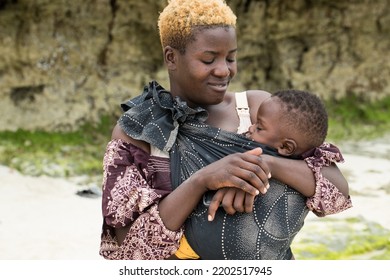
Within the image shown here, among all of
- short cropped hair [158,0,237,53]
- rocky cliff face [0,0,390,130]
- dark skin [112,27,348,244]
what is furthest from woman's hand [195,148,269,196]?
rocky cliff face [0,0,390,130]

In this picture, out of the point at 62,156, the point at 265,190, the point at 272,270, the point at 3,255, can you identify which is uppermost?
the point at 265,190

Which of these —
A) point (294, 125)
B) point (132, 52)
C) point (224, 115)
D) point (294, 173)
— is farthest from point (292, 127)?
point (132, 52)

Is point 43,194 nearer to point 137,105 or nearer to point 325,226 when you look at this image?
point 325,226

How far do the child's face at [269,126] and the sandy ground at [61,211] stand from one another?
2.95 metres

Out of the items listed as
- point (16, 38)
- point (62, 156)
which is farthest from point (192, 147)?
point (16, 38)

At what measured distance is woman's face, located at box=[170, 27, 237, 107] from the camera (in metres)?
2.16

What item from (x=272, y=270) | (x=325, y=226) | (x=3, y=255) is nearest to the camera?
(x=272, y=270)

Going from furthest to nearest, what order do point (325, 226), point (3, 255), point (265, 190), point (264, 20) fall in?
point (264, 20), point (325, 226), point (3, 255), point (265, 190)

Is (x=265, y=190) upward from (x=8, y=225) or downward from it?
upward

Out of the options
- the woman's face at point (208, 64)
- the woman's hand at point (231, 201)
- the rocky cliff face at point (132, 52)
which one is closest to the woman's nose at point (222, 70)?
the woman's face at point (208, 64)

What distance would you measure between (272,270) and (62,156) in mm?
5719

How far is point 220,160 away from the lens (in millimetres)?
2006

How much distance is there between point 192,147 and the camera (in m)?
2.17

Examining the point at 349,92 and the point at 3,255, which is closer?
the point at 3,255
